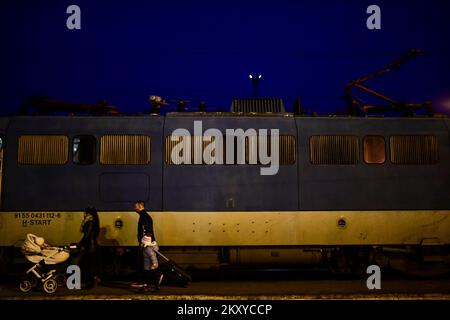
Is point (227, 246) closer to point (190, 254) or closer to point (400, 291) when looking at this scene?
point (190, 254)

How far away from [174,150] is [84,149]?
2117 mm

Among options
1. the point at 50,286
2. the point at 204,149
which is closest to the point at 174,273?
the point at 50,286

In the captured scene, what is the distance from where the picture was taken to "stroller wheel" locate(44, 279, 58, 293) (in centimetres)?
1024

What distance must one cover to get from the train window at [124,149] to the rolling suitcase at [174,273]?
241cm

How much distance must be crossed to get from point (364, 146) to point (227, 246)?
4.05 m

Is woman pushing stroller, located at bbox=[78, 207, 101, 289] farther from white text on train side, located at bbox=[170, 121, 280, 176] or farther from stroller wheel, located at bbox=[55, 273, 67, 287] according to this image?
white text on train side, located at bbox=[170, 121, 280, 176]

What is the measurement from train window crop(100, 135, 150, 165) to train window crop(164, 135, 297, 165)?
1.69 ft

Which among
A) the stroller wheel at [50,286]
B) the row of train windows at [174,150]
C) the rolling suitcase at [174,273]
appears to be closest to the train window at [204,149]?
the row of train windows at [174,150]

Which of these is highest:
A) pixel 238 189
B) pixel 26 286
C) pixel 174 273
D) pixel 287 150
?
pixel 287 150

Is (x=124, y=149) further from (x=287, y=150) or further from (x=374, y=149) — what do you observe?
(x=374, y=149)

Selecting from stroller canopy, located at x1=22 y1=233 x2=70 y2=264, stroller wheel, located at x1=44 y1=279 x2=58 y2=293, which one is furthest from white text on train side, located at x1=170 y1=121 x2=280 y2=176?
stroller wheel, located at x1=44 y1=279 x2=58 y2=293

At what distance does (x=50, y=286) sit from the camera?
10.3 meters

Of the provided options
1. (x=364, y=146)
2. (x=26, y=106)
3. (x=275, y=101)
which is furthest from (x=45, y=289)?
(x=364, y=146)

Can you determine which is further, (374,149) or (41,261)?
(374,149)
